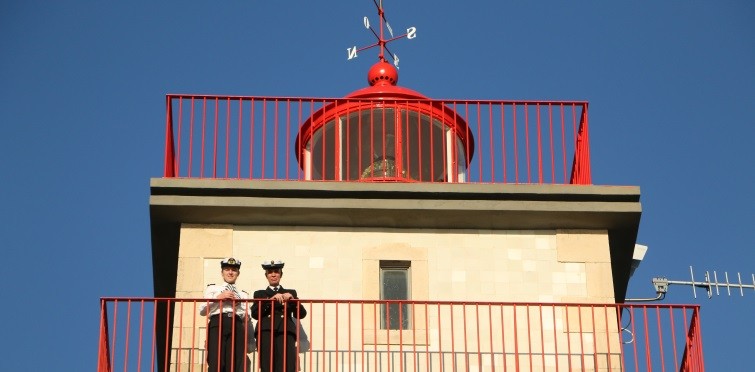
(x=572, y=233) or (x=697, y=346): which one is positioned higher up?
(x=572, y=233)

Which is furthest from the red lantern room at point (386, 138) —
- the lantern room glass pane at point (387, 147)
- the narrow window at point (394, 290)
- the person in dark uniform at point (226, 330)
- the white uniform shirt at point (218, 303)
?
the person in dark uniform at point (226, 330)

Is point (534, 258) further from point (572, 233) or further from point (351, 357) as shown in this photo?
point (351, 357)

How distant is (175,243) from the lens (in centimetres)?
2031

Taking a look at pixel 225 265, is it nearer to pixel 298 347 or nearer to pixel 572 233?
pixel 298 347

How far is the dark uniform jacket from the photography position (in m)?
18.2

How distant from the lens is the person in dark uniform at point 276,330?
59.4 feet

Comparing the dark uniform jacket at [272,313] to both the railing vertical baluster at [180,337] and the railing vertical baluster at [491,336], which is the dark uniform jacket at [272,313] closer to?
the railing vertical baluster at [180,337]

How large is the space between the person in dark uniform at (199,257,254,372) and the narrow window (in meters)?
1.54

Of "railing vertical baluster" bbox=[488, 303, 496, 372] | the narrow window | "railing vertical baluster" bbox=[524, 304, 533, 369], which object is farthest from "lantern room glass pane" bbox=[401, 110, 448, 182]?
"railing vertical baluster" bbox=[524, 304, 533, 369]

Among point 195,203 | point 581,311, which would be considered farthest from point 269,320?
point 581,311

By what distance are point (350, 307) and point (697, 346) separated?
10.9 ft

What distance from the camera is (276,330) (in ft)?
59.6

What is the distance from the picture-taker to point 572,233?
2020cm

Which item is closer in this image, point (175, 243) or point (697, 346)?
point (697, 346)
